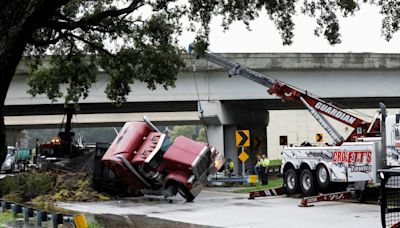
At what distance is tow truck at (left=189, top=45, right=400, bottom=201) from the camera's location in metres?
16.0

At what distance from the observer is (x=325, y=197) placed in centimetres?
1661

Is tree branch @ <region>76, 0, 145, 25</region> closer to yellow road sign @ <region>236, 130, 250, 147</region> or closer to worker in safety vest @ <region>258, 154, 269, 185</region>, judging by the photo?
yellow road sign @ <region>236, 130, 250, 147</region>

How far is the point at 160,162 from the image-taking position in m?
18.5

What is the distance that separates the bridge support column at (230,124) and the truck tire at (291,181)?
9.33 metres

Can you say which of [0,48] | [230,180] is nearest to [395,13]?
[0,48]

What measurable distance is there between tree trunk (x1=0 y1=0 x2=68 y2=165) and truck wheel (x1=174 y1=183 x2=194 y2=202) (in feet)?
40.6

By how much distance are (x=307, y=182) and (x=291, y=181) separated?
0.97m

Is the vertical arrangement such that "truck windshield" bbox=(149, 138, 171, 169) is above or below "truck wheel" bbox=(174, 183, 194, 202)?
above

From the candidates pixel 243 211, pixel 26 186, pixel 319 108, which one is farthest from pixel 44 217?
pixel 319 108

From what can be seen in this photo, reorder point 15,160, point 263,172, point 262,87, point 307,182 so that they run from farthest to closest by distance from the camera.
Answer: point 15,160
point 262,87
point 263,172
point 307,182

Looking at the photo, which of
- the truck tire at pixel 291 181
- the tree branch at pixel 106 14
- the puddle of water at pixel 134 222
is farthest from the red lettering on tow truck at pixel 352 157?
the tree branch at pixel 106 14

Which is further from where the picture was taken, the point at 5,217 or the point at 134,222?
the point at 5,217

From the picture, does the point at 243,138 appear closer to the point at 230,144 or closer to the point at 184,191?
the point at 184,191

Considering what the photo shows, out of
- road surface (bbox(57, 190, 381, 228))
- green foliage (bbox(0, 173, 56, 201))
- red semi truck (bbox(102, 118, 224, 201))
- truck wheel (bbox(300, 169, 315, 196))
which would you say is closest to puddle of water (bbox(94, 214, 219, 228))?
road surface (bbox(57, 190, 381, 228))
